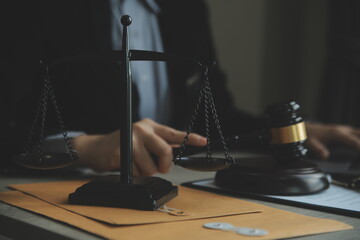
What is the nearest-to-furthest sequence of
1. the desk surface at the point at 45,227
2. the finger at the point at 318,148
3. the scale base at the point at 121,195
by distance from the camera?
the desk surface at the point at 45,227
the scale base at the point at 121,195
the finger at the point at 318,148

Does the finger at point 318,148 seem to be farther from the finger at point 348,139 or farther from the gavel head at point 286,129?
the gavel head at point 286,129

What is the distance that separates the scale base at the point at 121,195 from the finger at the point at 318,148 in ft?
2.68

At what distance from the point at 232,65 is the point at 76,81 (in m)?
1.67

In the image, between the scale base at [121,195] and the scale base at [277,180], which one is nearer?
the scale base at [121,195]

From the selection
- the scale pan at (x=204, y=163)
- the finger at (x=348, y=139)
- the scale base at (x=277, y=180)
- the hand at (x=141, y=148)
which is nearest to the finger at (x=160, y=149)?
the hand at (x=141, y=148)

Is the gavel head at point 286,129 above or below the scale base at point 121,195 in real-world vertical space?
above

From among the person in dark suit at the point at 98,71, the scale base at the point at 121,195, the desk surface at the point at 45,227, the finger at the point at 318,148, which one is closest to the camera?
the desk surface at the point at 45,227

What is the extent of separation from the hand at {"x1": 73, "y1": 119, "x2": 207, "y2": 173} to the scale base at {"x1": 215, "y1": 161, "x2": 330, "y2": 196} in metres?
0.09

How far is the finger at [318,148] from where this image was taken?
55.1 inches

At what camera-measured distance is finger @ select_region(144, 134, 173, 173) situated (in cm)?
96

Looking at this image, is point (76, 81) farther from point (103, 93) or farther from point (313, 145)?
point (313, 145)

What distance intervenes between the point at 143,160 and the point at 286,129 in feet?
0.96

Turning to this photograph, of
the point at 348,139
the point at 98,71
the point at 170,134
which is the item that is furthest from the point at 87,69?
the point at 348,139

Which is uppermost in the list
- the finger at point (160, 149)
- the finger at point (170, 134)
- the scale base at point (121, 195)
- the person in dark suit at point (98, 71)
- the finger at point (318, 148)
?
the person in dark suit at point (98, 71)
